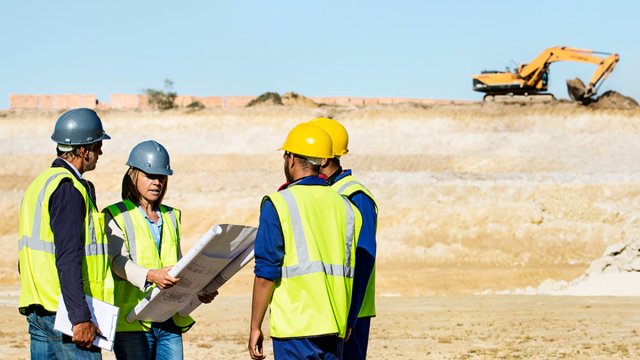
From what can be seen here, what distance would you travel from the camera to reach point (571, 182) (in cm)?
3319

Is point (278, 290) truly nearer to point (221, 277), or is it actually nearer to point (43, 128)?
point (221, 277)

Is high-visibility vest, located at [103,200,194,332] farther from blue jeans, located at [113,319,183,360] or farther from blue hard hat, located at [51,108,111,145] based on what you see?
blue hard hat, located at [51,108,111,145]

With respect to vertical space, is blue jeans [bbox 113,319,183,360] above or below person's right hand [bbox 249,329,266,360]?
below

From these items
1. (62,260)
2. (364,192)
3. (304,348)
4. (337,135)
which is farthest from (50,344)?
(337,135)

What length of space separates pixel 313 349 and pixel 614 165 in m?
37.1

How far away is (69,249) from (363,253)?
4.53ft

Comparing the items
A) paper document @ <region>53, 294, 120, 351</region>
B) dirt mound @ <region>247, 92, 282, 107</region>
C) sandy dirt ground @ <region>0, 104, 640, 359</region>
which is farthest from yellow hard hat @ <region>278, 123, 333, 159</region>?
dirt mound @ <region>247, 92, 282, 107</region>

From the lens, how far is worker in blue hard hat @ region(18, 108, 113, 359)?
4.25 m

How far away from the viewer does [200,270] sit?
4.85m

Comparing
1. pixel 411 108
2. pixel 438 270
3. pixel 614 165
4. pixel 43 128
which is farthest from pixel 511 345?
pixel 43 128

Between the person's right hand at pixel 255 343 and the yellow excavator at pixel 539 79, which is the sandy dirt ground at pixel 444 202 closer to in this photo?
the yellow excavator at pixel 539 79

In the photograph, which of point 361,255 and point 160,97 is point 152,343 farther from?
point 160,97

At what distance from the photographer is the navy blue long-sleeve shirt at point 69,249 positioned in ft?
13.9

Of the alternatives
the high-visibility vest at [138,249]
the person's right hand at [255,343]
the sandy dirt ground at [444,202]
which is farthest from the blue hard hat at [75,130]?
the sandy dirt ground at [444,202]
